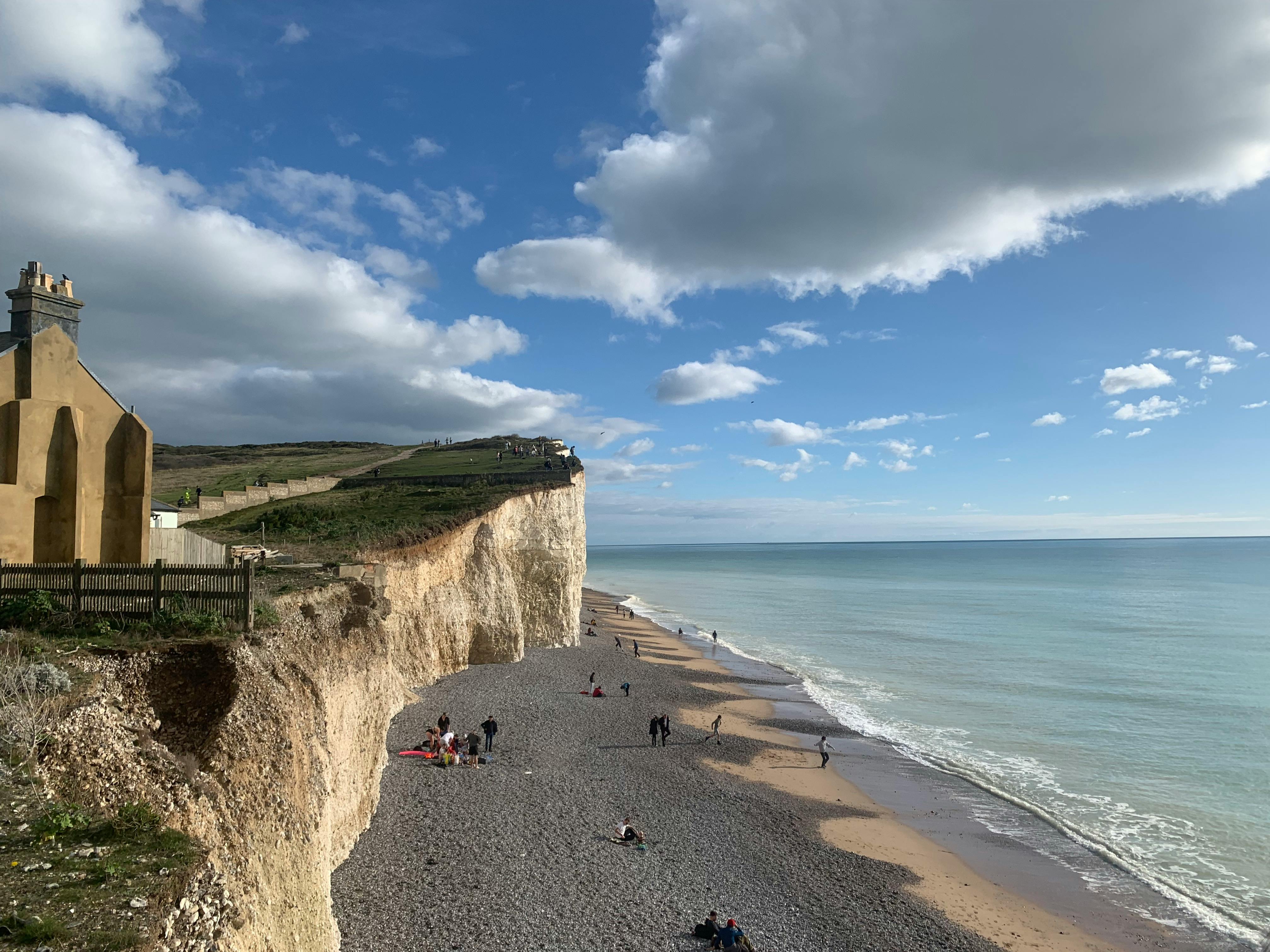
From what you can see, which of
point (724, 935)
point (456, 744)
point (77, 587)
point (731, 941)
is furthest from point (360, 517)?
point (731, 941)

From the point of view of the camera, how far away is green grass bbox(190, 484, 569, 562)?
2512cm

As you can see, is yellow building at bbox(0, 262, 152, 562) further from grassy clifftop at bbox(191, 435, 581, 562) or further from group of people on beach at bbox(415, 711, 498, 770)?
group of people on beach at bbox(415, 711, 498, 770)

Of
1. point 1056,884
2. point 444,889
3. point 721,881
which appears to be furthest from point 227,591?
point 1056,884

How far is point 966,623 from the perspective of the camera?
63.3 meters

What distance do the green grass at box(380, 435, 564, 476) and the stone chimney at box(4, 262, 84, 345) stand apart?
120 ft

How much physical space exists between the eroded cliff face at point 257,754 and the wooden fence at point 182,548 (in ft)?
11.3

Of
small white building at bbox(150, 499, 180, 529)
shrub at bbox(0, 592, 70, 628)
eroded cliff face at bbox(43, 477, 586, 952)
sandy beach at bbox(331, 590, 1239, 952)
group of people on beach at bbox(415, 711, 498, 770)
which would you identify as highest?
small white building at bbox(150, 499, 180, 529)

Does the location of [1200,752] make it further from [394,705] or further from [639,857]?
[394,705]

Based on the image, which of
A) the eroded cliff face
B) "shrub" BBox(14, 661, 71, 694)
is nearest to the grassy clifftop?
the eroded cliff face

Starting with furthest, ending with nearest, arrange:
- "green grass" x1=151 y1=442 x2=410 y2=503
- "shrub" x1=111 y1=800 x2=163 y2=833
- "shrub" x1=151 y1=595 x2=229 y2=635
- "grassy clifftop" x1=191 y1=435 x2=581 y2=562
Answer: "green grass" x1=151 y1=442 x2=410 y2=503, "grassy clifftop" x1=191 y1=435 x2=581 y2=562, "shrub" x1=151 y1=595 x2=229 y2=635, "shrub" x1=111 y1=800 x2=163 y2=833

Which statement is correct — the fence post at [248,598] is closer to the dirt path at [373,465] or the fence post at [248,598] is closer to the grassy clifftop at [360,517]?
the grassy clifftop at [360,517]

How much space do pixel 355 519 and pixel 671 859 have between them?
71.0ft

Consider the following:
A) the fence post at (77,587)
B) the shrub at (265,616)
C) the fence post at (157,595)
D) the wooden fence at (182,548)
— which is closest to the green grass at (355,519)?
the wooden fence at (182,548)

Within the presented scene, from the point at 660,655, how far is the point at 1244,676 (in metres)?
33.9
